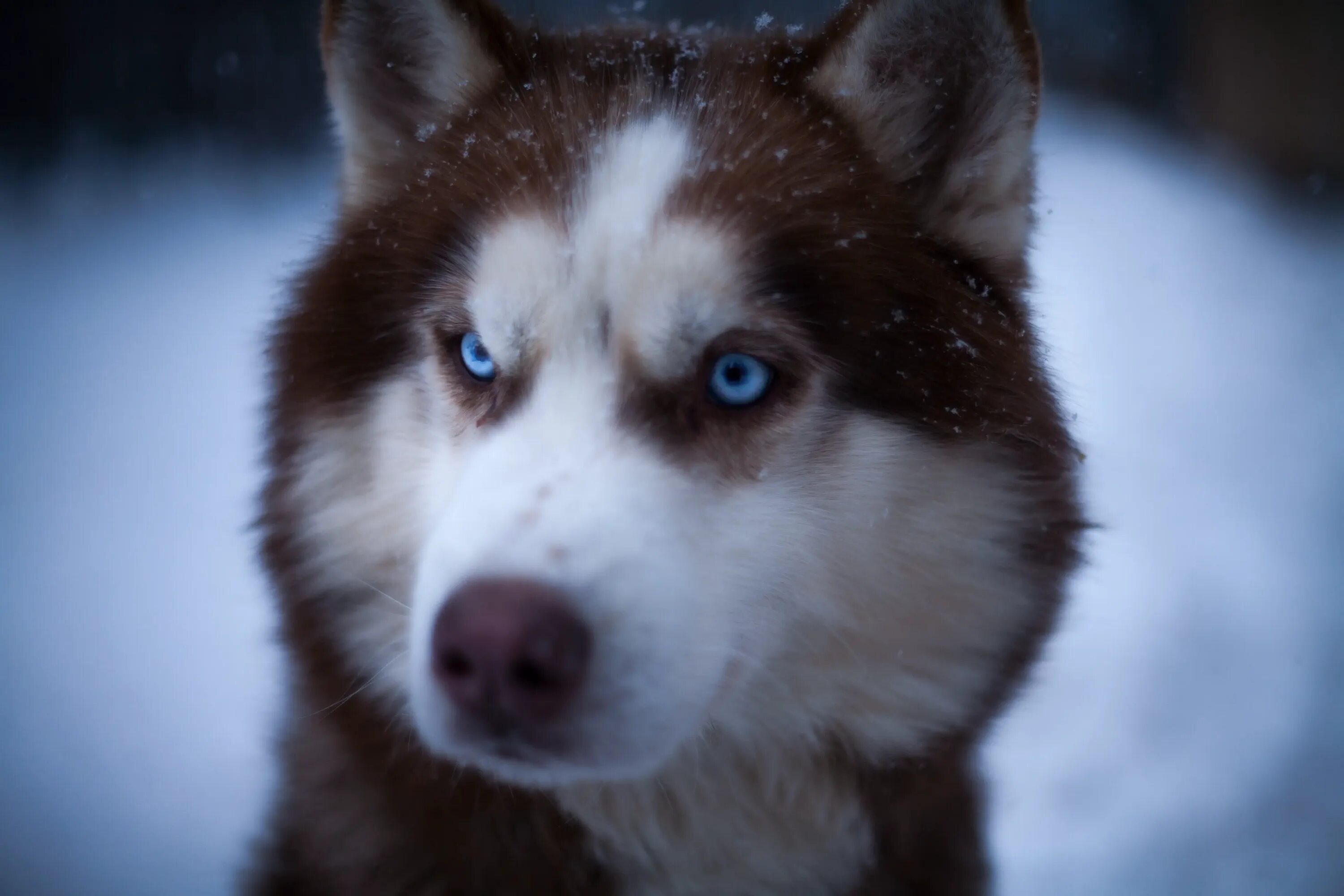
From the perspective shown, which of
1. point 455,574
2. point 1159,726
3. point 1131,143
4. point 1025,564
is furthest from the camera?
point 1131,143

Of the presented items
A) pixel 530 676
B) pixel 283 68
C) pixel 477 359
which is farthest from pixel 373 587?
pixel 283 68

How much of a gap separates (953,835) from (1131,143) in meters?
1.61

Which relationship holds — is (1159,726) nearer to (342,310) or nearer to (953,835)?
(953,835)

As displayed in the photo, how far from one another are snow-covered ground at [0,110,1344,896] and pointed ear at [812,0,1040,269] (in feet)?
1.38

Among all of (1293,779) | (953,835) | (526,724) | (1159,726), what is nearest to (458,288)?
(526,724)

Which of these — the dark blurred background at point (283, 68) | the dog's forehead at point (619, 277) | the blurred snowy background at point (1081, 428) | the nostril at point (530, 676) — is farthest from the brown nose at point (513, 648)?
the dark blurred background at point (283, 68)

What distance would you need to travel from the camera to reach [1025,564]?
1119 millimetres

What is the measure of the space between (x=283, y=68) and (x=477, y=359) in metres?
1.18

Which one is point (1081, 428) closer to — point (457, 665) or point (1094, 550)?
point (1094, 550)

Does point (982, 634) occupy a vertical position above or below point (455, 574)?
below

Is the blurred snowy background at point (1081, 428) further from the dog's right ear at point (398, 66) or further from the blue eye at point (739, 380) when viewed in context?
the blue eye at point (739, 380)

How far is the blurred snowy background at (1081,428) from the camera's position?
162cm

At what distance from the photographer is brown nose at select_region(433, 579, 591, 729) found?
2.47 ft

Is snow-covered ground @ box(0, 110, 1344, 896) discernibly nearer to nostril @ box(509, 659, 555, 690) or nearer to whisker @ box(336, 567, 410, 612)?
whisker @ box(336, 567, 410, 612)
